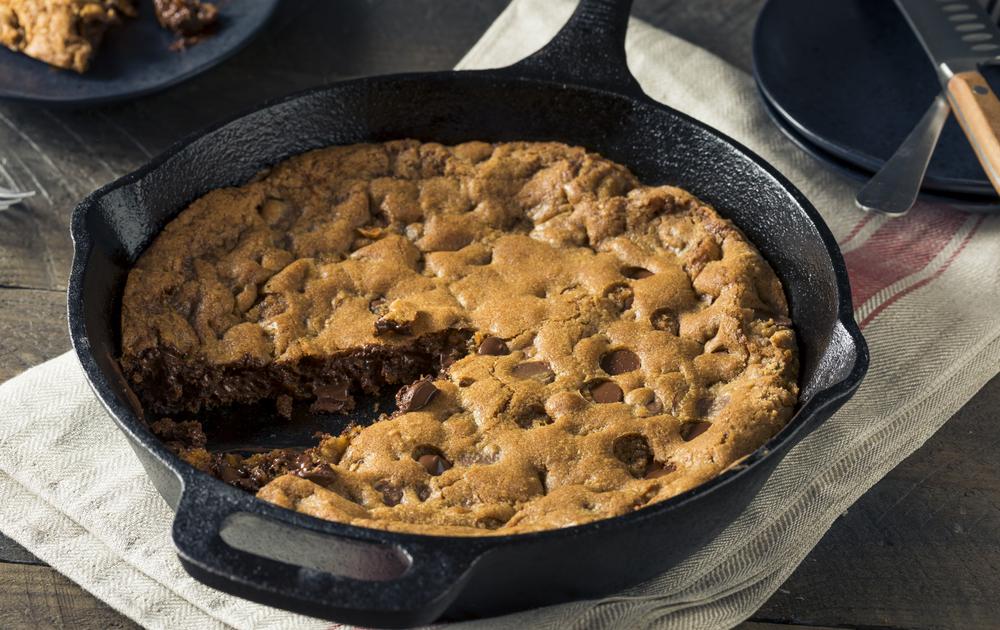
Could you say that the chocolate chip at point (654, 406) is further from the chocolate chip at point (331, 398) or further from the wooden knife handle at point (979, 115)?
the wooden knife handle at point (979, 115)

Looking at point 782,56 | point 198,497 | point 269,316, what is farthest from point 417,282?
point 782,56

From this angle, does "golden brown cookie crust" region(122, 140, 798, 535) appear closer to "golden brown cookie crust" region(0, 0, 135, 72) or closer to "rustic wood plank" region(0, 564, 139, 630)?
"rustic wood plank" region(0, 564, 139, 630)

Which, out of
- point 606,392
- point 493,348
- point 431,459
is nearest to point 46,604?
point 431,459

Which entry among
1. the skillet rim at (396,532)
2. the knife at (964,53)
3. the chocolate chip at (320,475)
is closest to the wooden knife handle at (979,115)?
the knife at (964,53)

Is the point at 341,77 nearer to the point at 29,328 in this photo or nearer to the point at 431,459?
the point at 29,328

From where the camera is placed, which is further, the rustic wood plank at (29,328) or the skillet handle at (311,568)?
the rustic wood plank at (29,328)

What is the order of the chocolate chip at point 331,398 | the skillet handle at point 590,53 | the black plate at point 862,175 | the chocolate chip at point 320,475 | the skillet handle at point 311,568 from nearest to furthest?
the skillet handle at point 311,568 < the chocolate chip at point 320,475 < the chocolate chip at point 331,398 < the skillet handle at point 590,53 < the black plate at point 862,175
